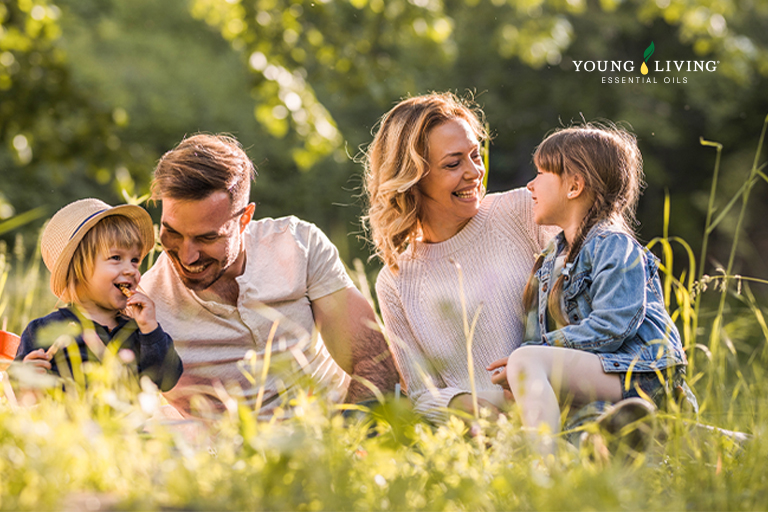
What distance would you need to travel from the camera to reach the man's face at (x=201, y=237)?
230 centimetres

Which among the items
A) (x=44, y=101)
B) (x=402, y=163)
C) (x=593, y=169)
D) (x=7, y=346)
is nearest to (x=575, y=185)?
(x=593, y=169)

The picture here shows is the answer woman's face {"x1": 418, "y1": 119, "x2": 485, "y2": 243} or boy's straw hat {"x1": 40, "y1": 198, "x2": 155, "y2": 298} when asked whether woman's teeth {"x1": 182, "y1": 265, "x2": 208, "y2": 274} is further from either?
woman's face {"x1": 418, "y1": 119, "x2": 485, "y2": 243}

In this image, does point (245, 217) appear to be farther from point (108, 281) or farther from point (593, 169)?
point (593, 169)

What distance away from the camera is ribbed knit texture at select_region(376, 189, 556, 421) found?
2.43m

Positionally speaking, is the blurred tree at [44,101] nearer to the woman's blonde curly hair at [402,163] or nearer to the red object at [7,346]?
the red object at [7,346]

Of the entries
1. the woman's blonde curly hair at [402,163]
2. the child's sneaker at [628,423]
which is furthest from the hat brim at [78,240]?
the child's sneaker at [628,423]

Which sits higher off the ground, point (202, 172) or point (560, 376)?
point (202, 172)

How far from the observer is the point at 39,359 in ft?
6.22


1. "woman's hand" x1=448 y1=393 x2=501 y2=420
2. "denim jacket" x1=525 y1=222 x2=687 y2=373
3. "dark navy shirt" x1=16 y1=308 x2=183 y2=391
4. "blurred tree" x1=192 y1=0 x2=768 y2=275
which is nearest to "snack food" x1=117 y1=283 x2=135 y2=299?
"dark navy shirt" x1=16 y1=308 x2=183 y2=391

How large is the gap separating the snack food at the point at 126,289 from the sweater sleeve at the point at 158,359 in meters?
0.12

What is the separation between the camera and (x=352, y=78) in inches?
243

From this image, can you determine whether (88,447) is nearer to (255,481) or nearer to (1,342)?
(255,481)

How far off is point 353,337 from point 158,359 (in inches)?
29.4

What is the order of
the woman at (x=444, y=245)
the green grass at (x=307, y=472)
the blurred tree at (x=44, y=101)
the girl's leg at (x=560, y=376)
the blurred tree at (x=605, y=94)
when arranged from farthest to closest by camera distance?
1. the blurred tree at (x=605, y=94)
2. the blurred tree at (x=44, y=101)
3. the woman at (x=444, y=245)
4. the girl's leg at (x=560, y=376)
5. the green grass at (x=307, y=472)
